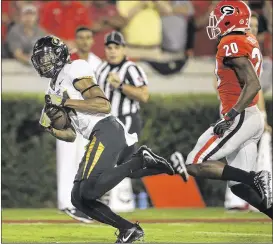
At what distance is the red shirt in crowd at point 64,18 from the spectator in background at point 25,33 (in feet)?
0.88

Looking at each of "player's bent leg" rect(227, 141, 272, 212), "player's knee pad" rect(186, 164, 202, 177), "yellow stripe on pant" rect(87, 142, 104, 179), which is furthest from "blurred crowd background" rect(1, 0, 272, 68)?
"yellow stripe on pant" rect(87, 142, 104, 179)

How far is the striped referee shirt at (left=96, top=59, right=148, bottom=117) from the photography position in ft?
38.6

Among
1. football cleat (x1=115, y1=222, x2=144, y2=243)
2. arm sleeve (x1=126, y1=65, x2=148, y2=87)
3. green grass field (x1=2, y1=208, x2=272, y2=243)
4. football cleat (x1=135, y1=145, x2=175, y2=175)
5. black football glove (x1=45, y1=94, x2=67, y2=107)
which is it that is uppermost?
arm sleeve (x1=126, y1=65, x2=148, y2=87)

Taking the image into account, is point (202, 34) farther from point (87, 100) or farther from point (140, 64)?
point (87, 100)

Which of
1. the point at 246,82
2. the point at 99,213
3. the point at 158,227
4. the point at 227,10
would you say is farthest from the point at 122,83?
the point at 99,213

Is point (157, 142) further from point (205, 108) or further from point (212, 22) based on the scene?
point (212, 22)

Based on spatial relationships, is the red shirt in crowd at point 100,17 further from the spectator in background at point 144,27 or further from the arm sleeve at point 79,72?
the arm sleeve at point 79,72

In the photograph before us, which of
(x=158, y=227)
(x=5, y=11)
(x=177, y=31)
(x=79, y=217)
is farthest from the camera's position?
(x=5, y=11)

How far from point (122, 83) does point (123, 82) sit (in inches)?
4.1

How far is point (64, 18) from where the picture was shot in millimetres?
14977

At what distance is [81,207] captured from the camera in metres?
8.57

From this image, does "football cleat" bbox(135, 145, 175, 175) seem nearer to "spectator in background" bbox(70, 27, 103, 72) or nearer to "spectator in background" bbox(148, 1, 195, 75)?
"spectator in background" bbox(70, 27, 103, 72)

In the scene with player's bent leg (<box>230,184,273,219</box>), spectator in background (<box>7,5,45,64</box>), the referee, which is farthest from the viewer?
spectator in background (<box>7,5,45,64</box>)

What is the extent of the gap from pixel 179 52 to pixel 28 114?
109 inches
